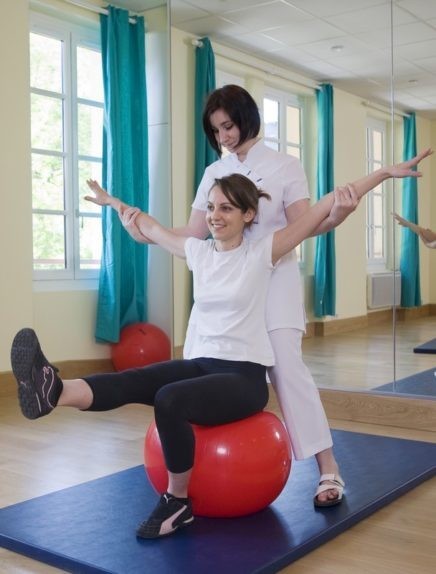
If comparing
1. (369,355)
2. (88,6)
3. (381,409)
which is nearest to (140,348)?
(369,355)

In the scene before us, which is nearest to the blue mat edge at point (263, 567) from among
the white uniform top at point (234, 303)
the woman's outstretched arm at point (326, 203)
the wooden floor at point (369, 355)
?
the white uniform top at point (234, 303)

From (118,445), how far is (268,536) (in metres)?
1.35

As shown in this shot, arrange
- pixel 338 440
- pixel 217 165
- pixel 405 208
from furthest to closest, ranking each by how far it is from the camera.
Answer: pixel 405 208 → pixel 338 440 → pixel 217 165

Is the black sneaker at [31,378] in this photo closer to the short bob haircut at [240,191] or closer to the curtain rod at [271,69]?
the short bob haircut at [240,191]

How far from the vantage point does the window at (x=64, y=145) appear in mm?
4645

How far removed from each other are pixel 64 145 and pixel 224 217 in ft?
9.09

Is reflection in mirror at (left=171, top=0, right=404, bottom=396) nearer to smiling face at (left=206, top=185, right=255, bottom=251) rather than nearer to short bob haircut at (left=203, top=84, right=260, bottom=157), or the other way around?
short bob haircut at (left=203, top=84, right=260, bottom=157)

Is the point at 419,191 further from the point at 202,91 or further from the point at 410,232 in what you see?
the point at 202,91

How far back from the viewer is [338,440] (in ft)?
10.6

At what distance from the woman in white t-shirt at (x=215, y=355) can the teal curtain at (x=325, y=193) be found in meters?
1.62

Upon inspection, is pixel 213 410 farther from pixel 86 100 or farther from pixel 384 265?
pixel 86 100

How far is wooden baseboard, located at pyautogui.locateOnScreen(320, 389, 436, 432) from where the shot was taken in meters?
3.61

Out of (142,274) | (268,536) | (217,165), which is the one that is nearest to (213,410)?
(268,536)

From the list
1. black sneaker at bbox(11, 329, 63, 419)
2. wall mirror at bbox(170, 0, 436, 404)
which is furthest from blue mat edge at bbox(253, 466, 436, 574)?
wall mirror at bbox(170, 0, 436, 404)
